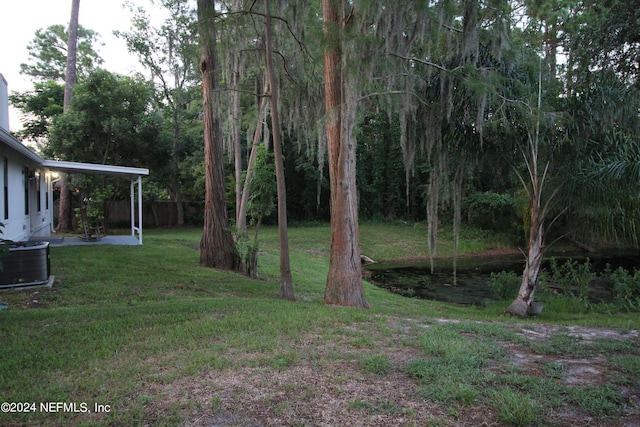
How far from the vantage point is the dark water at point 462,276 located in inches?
483

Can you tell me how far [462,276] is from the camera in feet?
52.4

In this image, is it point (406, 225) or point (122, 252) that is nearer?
point (122, 252)

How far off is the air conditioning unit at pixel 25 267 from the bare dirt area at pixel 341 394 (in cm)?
530

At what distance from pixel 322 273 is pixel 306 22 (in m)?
8.73

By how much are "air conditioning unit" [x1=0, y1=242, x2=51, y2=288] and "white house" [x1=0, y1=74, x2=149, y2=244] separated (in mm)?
1564

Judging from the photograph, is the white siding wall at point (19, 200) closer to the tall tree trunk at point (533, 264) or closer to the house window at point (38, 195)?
the house window at point (38, 195)

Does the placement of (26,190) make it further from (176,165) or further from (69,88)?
(176,165)

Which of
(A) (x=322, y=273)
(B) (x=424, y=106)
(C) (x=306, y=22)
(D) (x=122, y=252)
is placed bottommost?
(A) (x=322, y=273)

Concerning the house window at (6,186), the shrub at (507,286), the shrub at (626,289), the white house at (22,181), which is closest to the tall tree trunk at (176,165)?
the white house at (22,181)

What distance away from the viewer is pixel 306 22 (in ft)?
26.4

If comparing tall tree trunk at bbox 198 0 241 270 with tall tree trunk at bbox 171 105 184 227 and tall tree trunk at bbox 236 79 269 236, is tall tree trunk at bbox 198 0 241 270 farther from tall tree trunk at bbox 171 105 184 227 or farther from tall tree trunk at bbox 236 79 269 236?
tall tree trunk at bbox 171 105 184 227

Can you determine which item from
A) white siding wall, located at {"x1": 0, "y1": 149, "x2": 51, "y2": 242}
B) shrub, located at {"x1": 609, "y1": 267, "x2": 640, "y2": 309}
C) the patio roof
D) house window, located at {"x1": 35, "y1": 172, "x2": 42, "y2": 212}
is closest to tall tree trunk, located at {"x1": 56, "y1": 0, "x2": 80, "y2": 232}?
white siding wall, located at {"x1": 0, "y1": 149, "x2": 51, "y2": 242}

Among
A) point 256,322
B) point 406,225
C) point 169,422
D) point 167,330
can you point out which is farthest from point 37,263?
point 406,225

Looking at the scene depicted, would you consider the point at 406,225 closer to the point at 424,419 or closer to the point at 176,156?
the point at 176,156
